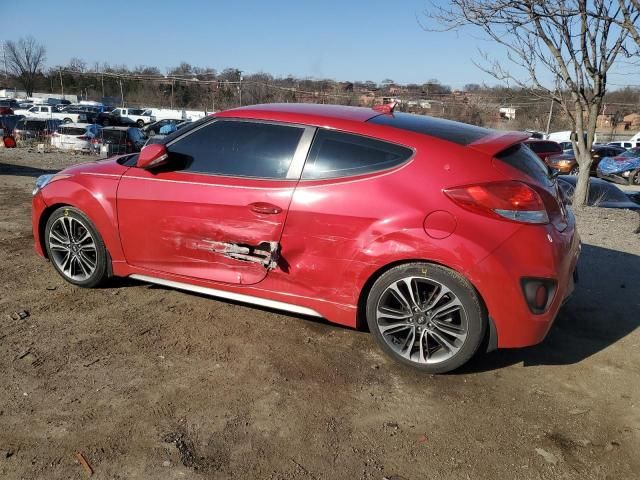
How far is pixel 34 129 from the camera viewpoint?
29.0m

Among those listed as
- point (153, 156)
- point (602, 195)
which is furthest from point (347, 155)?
point (602, 195)

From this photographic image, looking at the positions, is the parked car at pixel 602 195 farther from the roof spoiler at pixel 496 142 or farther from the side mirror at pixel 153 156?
the side mirror at pixel 153 156

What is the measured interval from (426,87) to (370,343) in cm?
3241

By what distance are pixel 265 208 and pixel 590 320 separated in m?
2.81

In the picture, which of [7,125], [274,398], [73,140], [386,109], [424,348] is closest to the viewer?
[274,398]

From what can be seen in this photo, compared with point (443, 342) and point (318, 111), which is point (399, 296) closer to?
point (443, 342)

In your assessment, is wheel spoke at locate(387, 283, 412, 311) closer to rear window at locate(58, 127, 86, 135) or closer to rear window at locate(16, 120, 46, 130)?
rear window at locate(58, 127, 86, 135)

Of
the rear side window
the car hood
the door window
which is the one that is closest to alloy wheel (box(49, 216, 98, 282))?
the car hood

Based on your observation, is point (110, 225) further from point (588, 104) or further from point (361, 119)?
point (588, 104)

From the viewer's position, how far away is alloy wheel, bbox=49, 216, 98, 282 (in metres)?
4.16

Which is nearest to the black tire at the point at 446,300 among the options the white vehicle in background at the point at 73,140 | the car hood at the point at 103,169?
the car hood at the point at 103,169

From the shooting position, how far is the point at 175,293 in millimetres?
4266

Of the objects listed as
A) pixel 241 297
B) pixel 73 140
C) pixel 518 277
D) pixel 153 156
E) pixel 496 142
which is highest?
pixel 496 142

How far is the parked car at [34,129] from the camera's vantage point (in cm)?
2710
